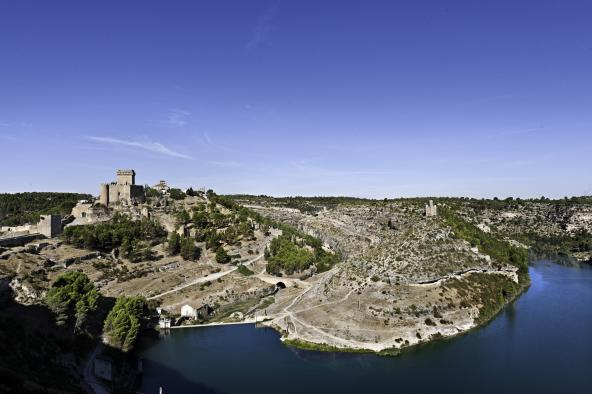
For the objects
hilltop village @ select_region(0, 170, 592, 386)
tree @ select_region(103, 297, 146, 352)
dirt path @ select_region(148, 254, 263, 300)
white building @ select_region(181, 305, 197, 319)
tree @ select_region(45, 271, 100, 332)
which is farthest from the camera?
dirt path @ select_region(148, 254, 263, 300)

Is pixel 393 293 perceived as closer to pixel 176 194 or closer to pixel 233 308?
pixel 233 308

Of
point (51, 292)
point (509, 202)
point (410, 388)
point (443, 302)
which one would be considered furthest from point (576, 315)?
point (509, 202)

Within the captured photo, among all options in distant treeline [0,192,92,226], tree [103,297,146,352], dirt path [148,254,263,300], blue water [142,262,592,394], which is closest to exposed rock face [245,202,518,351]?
blue water [142,262,592,394]

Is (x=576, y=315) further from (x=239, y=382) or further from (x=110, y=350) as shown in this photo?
(x=110, y=350)

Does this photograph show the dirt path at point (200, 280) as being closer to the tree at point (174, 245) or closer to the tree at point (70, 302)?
the tree at point (174, 245)

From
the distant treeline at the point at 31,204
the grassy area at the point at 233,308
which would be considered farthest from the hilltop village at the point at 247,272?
the distant treeline at the point at 31,204

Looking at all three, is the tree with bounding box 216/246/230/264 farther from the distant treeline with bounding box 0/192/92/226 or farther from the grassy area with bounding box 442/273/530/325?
the distant treeline with bounding box 0/192/92/226

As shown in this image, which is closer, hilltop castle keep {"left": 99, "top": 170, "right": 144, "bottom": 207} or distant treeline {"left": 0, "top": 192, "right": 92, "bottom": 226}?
hilltop castle keep {"left": 99, "top": 170, "right": 144, "bottom": 207}
